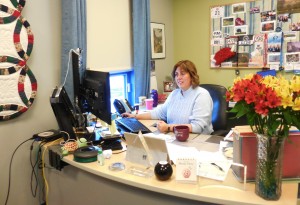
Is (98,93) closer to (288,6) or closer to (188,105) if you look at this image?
(188,105)

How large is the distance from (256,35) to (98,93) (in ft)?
7.30

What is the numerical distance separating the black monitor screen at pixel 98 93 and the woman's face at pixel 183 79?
0.73m

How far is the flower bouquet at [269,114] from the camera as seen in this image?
1.00 m

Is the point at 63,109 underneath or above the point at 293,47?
underneath

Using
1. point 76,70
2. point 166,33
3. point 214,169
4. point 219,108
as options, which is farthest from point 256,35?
point 214,169

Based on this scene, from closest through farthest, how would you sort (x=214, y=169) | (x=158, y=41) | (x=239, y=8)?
(x=214, y=169) < (x=239, y=8) < (x=158, y=41)

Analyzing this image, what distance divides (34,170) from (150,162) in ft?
3.66

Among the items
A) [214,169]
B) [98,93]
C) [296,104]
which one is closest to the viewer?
[296,104]

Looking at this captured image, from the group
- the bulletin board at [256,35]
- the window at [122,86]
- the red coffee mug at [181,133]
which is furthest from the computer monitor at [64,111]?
the bulletin board at [256,35]

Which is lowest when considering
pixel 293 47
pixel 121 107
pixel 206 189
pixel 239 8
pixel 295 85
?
pixel 206 189

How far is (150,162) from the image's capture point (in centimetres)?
147

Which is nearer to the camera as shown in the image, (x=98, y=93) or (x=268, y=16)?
(x=98, y=93)

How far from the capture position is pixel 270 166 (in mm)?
1088

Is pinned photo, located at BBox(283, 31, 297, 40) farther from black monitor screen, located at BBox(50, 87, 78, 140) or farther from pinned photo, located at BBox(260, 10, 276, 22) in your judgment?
black monitor screen, located at BBox(50, 87, 78, 140)
